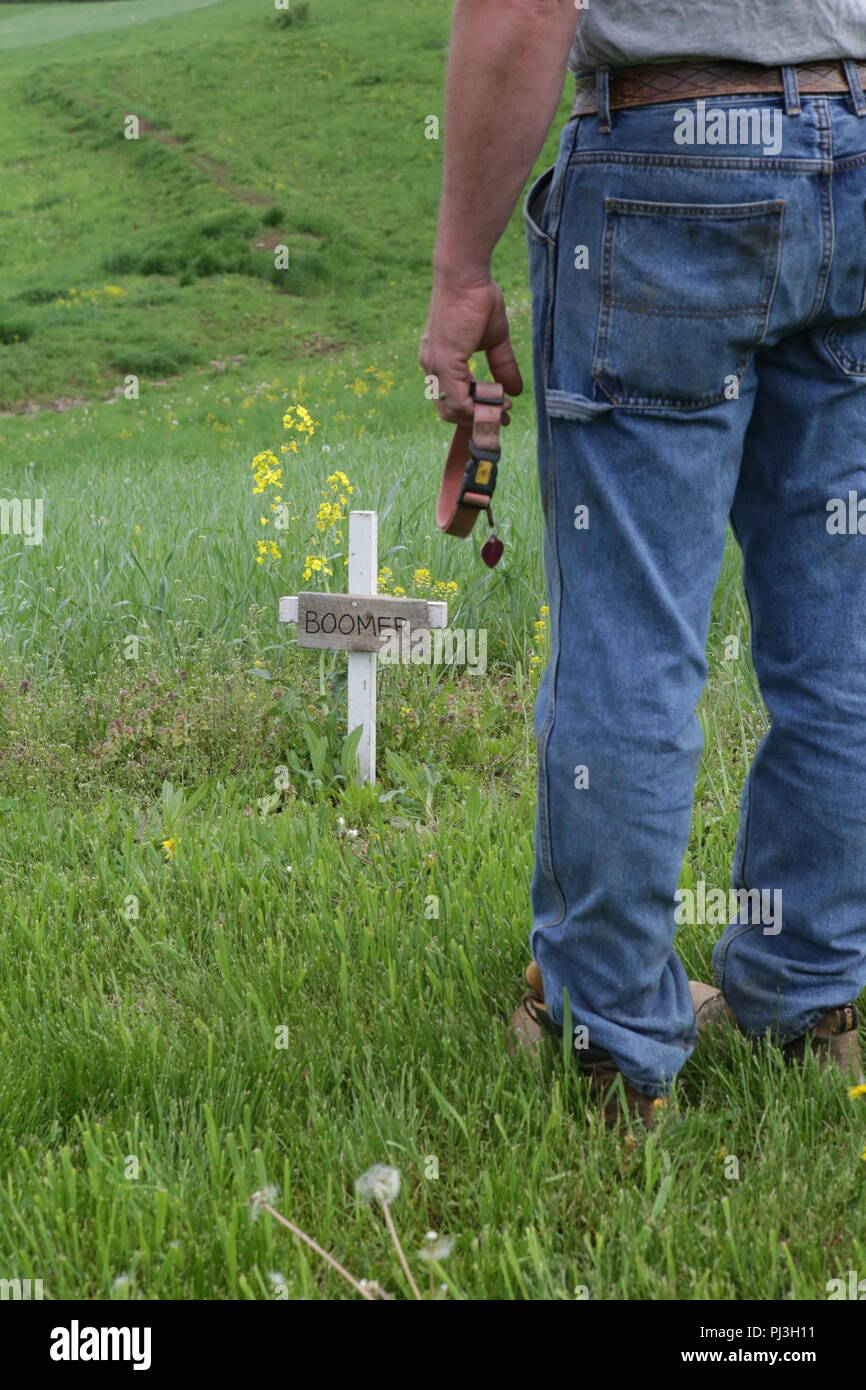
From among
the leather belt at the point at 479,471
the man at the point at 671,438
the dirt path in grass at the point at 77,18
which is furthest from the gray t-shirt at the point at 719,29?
the dirt path in grass at the point at 77,18

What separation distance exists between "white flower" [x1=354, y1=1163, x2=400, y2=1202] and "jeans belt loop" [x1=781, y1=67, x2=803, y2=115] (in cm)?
146

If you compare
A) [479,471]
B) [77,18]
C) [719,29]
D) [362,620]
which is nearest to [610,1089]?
[479,471]

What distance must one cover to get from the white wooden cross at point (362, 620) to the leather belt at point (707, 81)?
1853 mm

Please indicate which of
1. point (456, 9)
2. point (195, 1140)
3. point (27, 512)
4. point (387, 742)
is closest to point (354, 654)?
point (387, 742)

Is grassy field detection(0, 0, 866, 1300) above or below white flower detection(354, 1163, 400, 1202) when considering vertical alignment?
above

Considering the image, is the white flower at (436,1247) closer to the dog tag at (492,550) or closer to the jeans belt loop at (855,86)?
the dog tag at (492,550)

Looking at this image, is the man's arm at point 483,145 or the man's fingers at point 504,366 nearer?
the man's arm at point 483,145

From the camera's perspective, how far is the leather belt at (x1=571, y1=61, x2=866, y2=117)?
1.53 meters

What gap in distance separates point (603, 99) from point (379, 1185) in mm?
1441

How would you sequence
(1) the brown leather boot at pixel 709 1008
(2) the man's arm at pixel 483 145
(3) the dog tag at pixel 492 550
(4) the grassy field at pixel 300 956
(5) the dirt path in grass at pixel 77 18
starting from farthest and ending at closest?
(5) the dirt path in grass at pixel 77 18
(1) the brown leather boot at pixel 709 1008
(3) the dog tag at pixel 492 550
(4) the grassy field at pixel 300 956
(2) the man's arm at pixel 483 145

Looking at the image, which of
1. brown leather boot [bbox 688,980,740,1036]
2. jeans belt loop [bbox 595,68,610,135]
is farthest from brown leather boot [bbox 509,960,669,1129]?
jeans belt loop [bbox 595,68,610,135]

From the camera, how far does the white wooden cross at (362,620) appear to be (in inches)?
132

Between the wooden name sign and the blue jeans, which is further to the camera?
the wooden name sign

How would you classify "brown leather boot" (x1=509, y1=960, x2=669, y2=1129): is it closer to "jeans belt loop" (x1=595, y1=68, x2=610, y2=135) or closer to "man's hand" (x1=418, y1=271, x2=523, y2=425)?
"man's hand" (x1=418, y1=271, x2=523, y2=425)
